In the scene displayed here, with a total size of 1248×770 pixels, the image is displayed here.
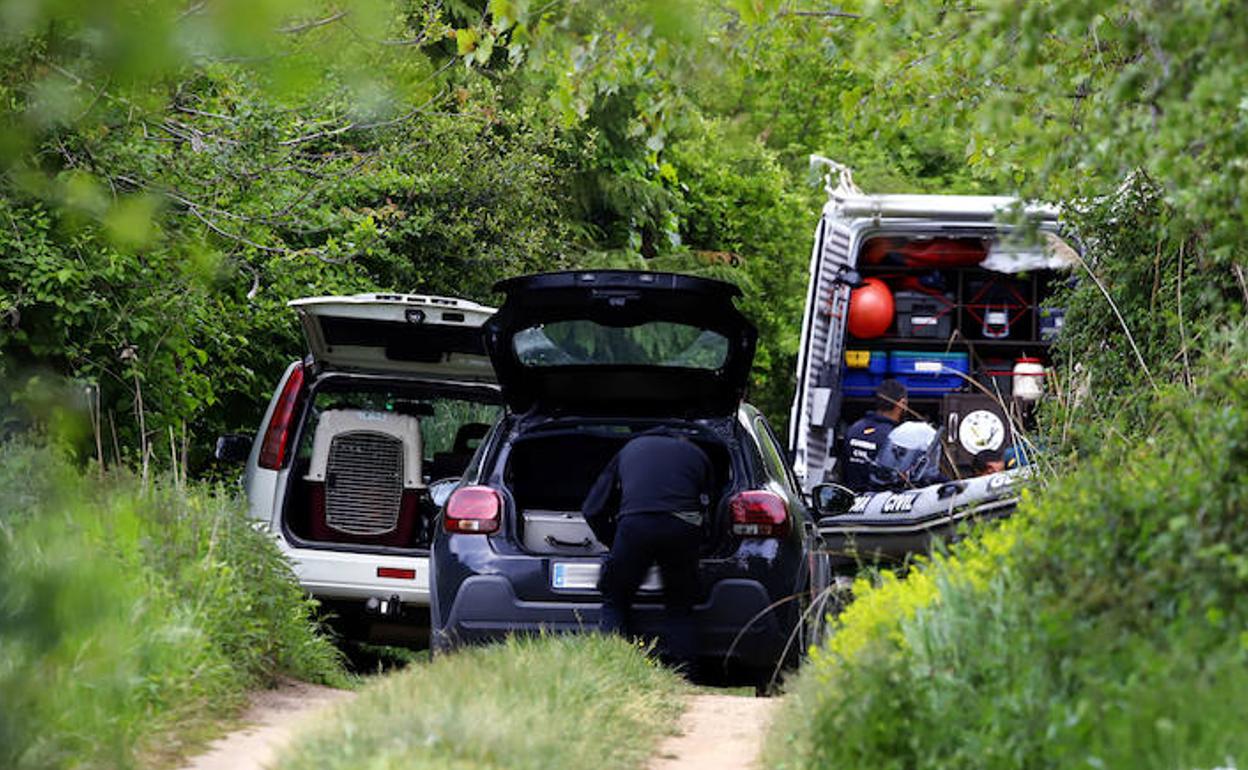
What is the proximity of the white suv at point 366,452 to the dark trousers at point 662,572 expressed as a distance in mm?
1773

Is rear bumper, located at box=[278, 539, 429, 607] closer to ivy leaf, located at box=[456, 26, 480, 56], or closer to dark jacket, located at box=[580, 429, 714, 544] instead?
dark jacket, located at box=[580, 429, 714, 544]

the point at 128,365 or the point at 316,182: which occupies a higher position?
the point at 316,182

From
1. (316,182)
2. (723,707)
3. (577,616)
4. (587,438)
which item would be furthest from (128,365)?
(723,707)

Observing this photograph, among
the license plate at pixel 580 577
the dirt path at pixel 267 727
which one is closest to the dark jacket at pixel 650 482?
the license plate at pixel 580 577

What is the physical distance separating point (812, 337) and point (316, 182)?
12.8 ft

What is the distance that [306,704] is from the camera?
912 cm

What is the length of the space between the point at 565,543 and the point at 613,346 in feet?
3.66

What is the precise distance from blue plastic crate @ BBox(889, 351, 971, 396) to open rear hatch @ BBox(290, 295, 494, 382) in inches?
209

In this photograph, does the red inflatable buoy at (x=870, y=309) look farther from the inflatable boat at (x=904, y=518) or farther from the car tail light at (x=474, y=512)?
the car tail light at (x=474, y=512)

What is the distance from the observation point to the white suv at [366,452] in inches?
462

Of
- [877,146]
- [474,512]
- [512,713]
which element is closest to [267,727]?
[512,713]

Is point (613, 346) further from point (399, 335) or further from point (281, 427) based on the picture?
point (281, 427)

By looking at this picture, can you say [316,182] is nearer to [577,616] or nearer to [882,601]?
[577,616]

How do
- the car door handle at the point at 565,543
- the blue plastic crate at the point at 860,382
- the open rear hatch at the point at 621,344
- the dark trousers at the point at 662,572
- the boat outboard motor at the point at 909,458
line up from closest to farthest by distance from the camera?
1. the dark trousers at the point at 662,572
2. the open rear hatch at the point at 621,344
3. the car door handle at the point at 565,543
4. the boat outboard motor at the point at 909,458
5. the blue plastic crate at the point at 860,382
